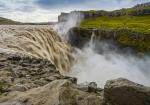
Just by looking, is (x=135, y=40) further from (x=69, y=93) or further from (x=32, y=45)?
(x=69, y=93)

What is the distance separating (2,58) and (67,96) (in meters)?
10.8

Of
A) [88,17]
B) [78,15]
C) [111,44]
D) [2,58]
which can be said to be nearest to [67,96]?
[2,58]

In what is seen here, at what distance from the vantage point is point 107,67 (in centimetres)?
5894

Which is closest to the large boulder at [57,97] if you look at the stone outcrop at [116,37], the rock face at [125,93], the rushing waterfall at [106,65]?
the rock face at [125,93]

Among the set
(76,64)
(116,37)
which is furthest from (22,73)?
(116,37)

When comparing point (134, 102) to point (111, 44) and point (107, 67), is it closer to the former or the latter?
point (107, 67)

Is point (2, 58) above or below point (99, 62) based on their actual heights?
above

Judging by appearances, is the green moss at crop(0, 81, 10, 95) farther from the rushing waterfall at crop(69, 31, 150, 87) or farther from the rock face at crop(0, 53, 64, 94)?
the rushing waterfall at crop(69, 31, 150, 87)

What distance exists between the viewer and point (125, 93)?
11.3 meters

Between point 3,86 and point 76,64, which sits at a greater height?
point 3,86

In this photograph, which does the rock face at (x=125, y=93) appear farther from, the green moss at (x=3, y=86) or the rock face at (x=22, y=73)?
the green moss at (x=3, y=86)

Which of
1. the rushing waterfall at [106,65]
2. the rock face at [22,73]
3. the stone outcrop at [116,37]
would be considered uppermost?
the rock face at [22,73]

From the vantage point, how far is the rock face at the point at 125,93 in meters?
11.1

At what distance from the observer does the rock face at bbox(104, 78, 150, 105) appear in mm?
11109
